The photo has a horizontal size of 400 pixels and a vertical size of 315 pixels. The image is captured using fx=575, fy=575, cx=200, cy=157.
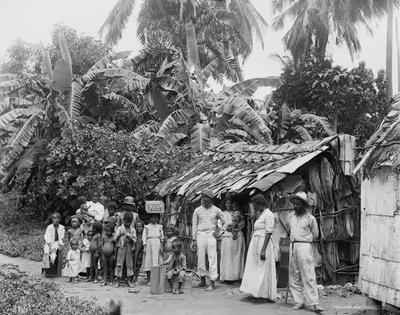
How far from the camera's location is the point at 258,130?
1577 cm

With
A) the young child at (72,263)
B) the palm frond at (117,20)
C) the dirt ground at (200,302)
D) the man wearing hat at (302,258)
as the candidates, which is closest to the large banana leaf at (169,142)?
the young child at (72,263)

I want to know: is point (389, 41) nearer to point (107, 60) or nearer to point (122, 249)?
point (107, 60)

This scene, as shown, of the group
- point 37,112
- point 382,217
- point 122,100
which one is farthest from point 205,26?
point 382,217

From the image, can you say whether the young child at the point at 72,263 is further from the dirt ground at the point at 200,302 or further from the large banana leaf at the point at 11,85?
the large banana leaf at the point at 11,85

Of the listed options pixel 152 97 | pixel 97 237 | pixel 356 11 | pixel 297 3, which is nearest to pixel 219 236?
pixel 97 237

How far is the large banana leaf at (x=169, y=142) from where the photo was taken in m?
15.2

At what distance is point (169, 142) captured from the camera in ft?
50.6

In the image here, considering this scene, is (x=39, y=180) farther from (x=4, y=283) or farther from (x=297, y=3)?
(x=297, y=3)

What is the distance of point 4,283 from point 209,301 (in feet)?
9.52

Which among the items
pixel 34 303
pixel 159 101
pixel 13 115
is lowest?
pixel 34 303

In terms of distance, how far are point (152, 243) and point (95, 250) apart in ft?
3.45

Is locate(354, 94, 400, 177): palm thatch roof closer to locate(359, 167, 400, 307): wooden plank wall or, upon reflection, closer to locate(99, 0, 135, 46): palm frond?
locate(359, 167, 400, 307): wooden plank wall

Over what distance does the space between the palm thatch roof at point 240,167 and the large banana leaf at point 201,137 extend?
4.06 ft

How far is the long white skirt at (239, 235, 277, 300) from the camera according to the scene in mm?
8078
